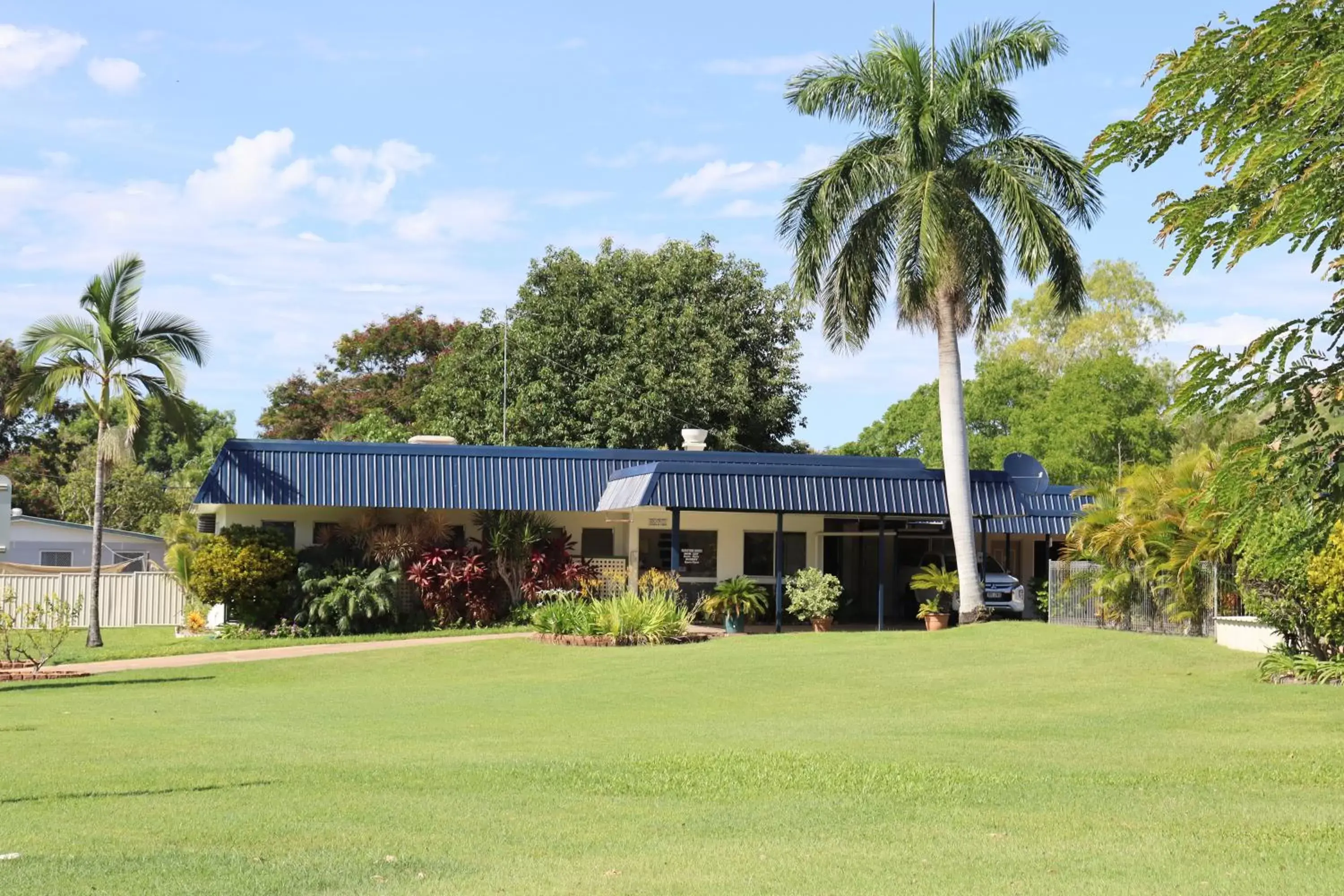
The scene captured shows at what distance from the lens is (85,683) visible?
21281 millimetres

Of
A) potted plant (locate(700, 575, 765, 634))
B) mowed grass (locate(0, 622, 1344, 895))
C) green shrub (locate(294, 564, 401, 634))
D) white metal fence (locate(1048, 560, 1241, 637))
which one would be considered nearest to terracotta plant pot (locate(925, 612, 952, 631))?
white metal fence (locate(1048, 560, 1241, 637))

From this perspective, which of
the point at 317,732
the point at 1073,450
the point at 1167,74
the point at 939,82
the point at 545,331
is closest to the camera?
the point at 1167,74

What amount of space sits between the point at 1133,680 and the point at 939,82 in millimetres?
13275

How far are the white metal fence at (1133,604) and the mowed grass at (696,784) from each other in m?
2.24

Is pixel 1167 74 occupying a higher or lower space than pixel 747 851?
higher

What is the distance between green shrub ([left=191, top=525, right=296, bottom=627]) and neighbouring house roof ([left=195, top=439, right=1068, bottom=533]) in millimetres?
808

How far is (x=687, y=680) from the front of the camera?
66.5ft

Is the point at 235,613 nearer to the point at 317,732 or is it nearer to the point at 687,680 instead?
the point at 687,680

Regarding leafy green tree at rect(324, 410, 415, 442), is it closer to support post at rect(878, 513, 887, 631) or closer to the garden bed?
support post at rect(878, 513, 887, 631)

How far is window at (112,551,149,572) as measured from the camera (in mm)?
42219

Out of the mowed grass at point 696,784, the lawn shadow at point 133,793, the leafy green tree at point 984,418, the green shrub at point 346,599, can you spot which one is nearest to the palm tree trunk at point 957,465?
the mowed grass at point 696,784

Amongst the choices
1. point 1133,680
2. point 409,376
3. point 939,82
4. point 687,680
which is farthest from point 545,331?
point 1133,680

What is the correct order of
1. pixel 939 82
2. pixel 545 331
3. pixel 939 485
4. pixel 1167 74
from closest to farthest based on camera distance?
pixel 1167 74
pixel 939 82
pixel 939 485
pixel 545 331

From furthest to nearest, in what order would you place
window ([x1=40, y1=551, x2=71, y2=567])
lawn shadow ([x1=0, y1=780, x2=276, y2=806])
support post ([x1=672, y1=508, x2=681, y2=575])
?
window ([x1=40, y1=551, x2=71, y2=567]) → support post ([x1=672, y1=508, x2=681, y2=575]) → lawn shadow ([x1=0, y1=780, x2=276, y2=806])
